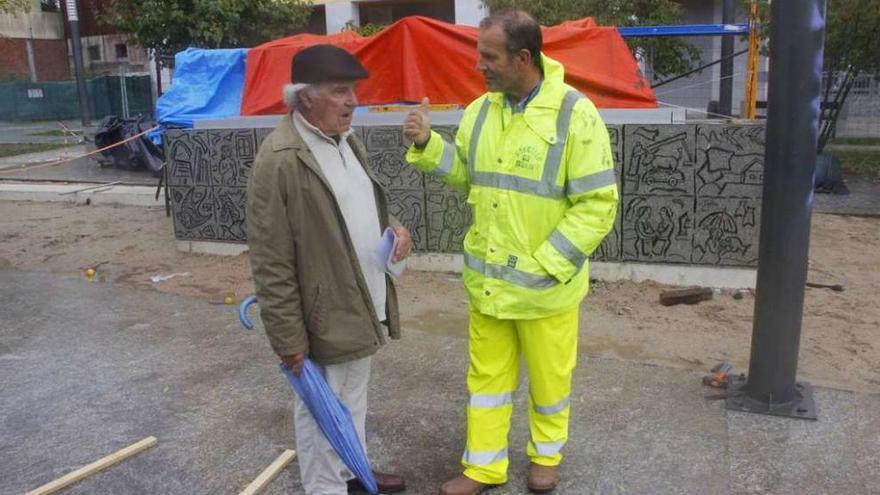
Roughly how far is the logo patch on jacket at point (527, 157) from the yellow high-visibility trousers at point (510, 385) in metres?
0.61

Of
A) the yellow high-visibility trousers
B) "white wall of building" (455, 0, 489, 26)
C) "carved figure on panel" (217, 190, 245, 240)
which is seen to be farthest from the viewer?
"white wall of building" (455, 0, 489, 26)

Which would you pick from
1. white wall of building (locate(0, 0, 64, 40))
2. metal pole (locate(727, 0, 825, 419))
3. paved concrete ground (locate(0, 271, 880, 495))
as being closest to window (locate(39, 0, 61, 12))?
white wall of building (locate(0, 0, 64, 40))

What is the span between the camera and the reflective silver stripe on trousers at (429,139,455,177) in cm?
325

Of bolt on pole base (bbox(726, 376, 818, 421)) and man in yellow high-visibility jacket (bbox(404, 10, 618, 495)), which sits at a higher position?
man in yellow high-visibility jacket (bbox(404, 10, 618, 495))

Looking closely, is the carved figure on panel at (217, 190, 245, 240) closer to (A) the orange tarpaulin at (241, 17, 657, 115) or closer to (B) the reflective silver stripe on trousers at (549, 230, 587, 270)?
(A) the orange tarpaulin at (241, 17, 657, 115)

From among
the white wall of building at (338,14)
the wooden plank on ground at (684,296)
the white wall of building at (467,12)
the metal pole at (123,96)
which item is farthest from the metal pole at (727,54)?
the metal pole at (123,96)

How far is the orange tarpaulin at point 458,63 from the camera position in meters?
6.98

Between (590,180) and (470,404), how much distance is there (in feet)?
3.53

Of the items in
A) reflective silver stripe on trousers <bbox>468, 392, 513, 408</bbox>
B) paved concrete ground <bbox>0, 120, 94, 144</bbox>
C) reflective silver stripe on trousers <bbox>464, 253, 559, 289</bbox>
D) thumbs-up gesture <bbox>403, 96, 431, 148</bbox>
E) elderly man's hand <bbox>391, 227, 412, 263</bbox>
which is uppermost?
thumbs-up gesture <bbox>403, 96, 431, 148</bbox>

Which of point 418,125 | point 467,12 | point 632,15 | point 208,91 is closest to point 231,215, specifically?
point 208,91

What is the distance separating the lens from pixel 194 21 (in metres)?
15.4

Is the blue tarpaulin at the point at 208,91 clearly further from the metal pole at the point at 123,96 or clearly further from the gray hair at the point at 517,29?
the metal pole at the point at 123,96

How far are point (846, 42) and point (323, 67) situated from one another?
1182cm

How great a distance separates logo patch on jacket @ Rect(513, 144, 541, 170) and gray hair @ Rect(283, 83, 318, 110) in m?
0.81
